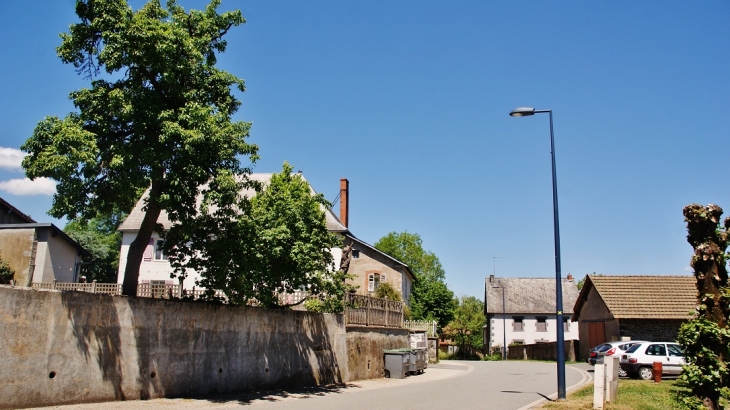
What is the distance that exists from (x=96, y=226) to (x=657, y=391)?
72508 millimetres

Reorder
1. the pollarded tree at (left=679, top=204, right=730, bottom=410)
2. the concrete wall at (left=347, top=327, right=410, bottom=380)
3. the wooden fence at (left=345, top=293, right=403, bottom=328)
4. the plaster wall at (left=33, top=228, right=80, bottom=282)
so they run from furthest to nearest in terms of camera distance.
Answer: the plaster wall at (left=33, top=228, right=80, bottom=282) < the wooden fence at (left=345, top=293, right=403, bottom=328) < the concrete wall at (left=347, top=327, right=410, bottom=380) < the pollarded tree at (left=679, top=204, right=730, bottom=410)

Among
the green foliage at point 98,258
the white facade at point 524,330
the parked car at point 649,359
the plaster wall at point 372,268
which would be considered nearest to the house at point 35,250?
the plaster wall at point 372,268

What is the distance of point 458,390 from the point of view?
1980cm

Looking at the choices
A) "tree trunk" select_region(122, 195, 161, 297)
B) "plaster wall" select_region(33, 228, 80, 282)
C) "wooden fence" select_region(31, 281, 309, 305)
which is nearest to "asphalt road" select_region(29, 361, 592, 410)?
"tree trunk" select_region(122, 195, 161, 297)

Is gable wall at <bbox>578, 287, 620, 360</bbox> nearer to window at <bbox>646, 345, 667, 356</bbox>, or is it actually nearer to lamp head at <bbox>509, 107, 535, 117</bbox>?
window at <bbox>646, 345, 667, 356</bbox>

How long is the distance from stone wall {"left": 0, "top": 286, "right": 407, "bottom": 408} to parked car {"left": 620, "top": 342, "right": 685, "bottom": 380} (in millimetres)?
12638

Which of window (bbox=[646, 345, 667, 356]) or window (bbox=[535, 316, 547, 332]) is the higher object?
window (bbox=[535, 316, 547, 332])

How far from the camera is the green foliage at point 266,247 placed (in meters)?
16.7

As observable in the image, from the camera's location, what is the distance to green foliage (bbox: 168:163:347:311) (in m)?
16.7

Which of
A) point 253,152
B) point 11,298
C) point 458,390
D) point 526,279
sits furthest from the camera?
point 526,279

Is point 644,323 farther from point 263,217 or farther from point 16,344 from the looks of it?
point 16,344

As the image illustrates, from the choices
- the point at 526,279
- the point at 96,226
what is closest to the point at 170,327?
the point at 526,279

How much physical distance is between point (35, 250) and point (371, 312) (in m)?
16.6

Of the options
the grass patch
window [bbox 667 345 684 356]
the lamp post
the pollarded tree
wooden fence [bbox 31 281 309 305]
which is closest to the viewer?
the pollarded tree
